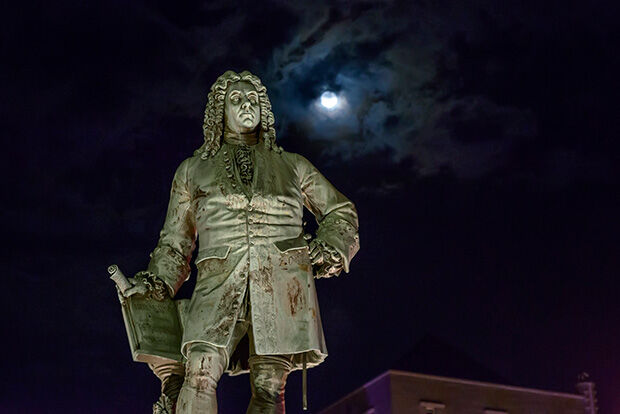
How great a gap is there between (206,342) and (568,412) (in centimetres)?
3676

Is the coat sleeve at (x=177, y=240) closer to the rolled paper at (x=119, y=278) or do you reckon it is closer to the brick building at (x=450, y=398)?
the rolled paper at (x=119, y=278)

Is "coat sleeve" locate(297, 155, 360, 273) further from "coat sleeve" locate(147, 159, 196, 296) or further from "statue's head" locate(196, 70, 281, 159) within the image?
"coat sleeve" locate(147, 159, 196, 296)

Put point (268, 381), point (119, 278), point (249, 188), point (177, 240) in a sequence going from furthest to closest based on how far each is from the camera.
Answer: point (177, 240)
point (249, 188)
point (119, 278)
point (268, 381)

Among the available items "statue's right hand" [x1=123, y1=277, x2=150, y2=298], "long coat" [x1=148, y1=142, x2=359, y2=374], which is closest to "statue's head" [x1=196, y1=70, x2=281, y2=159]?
"long coat" [x1=148, y1=142, x2=359, y2=374]

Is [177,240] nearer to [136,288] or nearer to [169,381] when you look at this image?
[136,288]

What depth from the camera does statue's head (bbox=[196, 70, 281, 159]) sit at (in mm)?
8242

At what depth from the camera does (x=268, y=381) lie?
7594 mm

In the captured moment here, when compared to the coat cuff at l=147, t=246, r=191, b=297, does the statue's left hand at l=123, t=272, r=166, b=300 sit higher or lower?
lower

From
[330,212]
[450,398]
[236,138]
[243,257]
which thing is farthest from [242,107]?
[450,398]

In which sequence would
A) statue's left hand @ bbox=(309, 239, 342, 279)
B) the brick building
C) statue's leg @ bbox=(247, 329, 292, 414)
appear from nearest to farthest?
statue's leg @ bbox=(247, 329, 292, 414) → statue's left hand @ bbox=(309, 239, 342, 279) → the brick building

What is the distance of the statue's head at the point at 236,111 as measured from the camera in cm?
824

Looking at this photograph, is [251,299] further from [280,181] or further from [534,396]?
[534,396]

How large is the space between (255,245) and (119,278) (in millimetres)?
956

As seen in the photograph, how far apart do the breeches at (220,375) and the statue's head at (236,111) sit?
1.45 metres
